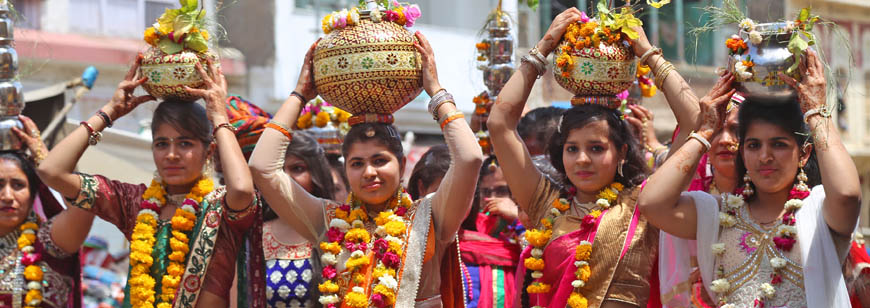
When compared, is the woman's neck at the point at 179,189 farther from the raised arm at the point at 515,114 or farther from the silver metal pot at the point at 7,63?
the raised arm at the point at 515,114

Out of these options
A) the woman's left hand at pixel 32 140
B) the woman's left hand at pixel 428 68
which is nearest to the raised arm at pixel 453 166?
the woman's left hand at pixel 428 68

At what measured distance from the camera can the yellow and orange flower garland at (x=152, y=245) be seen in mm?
4719

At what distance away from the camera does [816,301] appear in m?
3.74

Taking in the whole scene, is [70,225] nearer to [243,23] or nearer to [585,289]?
[585,289]

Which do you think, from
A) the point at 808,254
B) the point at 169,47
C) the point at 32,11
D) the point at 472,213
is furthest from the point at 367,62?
the point at 32,11

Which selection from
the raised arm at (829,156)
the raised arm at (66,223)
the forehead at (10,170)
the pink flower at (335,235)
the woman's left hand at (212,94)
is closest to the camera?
the raised arm at (829,156)

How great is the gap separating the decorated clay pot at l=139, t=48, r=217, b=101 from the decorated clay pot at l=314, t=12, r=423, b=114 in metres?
0.69

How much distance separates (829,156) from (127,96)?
3.21 metres

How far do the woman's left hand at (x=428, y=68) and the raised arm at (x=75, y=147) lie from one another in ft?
4.56

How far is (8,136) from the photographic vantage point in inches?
214

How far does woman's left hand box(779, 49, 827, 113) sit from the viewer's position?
12.6 ft

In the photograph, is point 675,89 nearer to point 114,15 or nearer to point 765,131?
point 765,131

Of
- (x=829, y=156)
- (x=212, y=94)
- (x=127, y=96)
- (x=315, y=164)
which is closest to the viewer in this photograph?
(x=829, y=156)

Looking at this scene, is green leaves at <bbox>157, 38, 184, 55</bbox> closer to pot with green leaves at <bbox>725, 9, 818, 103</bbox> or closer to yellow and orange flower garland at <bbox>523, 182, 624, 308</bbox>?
yellow and orange flower garland at <bbox>523, 182, 624, 308</bbox>
